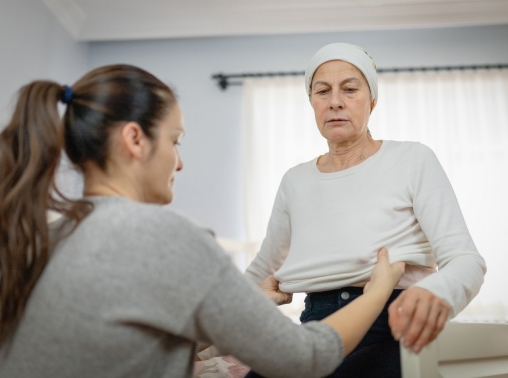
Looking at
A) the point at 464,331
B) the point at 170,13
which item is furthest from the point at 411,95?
the point at 464,331

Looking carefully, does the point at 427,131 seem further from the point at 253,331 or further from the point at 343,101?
the point at 253,331

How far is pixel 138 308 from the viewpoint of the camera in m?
0.62

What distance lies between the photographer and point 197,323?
659 millimetres

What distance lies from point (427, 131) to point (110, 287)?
2962mm

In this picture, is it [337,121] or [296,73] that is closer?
[337,121]

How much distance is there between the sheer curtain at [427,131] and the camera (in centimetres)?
307

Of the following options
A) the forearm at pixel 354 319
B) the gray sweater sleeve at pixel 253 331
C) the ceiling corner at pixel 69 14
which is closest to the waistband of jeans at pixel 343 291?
the forearm at pixel 354 319

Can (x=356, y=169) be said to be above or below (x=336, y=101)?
below

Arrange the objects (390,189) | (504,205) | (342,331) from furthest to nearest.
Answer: (504,205) → (390,189) → (342,331)

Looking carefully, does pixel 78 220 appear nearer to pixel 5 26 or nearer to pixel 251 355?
pixel 251 355

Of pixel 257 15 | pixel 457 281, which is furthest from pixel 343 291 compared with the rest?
pixel 257 15

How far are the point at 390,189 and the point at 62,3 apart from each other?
281 cm

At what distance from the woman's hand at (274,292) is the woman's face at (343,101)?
0.42 m

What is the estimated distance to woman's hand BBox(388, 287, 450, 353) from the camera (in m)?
0.76
